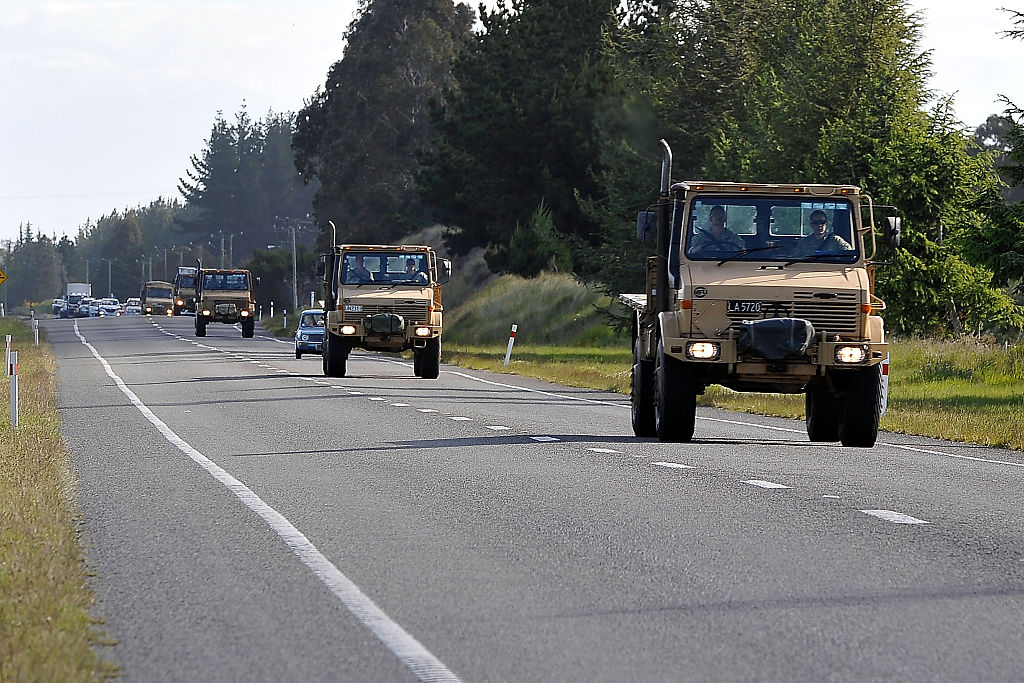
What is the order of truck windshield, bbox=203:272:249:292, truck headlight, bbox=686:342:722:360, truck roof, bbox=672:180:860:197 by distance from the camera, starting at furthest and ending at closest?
truck windshield, bbox=203:272:249:292
truck roof, bbox=672:180:860:197
truck headlight, bbox=686:342:722:360

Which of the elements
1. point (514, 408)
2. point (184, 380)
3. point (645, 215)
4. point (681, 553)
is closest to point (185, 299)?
point (184, 380)

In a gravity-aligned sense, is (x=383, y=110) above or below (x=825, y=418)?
above

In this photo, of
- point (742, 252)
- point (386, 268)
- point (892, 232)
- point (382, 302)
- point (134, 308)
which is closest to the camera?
point (892, 232)

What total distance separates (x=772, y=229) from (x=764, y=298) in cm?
104

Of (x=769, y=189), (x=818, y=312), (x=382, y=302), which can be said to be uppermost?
(x=769, y=189)

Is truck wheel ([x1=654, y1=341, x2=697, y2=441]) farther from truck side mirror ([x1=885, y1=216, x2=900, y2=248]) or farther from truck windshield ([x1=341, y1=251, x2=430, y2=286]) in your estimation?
truck windshield ([x1=341, y1=251, x2=430, y2=286])

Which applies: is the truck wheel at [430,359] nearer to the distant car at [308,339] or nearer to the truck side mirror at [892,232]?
the distant car at [308,339]

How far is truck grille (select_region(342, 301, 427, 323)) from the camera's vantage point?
3562 centimetres

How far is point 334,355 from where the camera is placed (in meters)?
36.7

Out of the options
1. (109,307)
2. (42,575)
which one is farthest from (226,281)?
(109,307)

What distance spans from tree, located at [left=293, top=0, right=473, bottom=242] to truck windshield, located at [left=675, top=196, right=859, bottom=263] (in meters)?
86.8

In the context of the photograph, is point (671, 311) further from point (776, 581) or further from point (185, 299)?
point (185, 299)

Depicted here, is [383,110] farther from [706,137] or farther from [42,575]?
[42,575]

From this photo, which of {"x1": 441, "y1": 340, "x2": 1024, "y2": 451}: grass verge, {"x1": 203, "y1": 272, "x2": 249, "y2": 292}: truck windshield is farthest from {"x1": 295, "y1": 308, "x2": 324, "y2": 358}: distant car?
{"x1": 203, "y1": 272, "x2": 249, "y2": 292}: truck windshield
